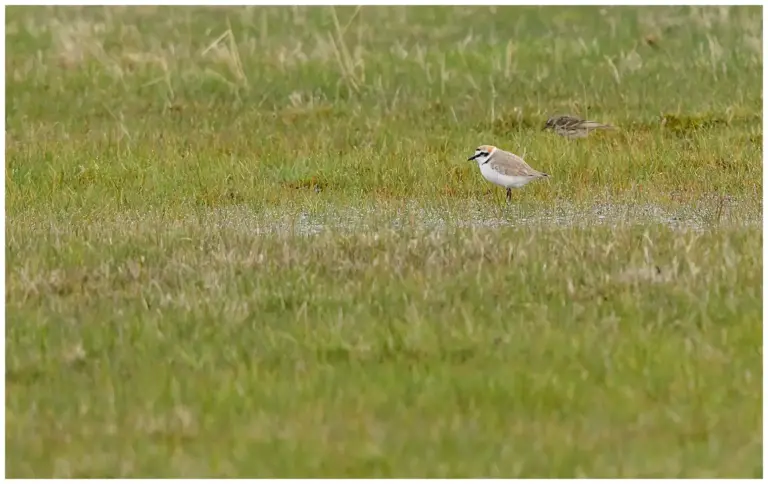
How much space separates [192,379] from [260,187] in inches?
284

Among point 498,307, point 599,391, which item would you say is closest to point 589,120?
point 498,307

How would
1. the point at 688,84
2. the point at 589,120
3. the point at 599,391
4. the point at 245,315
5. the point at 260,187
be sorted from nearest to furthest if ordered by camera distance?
1. the point at 599,391
2. the point at 245,315
3. the point at 260,187
4. the point at 589,120
5. the point at 688,84

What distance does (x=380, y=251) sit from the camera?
31.9 ft

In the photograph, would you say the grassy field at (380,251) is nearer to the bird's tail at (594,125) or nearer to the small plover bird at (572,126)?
the small plover bird at (572,126)

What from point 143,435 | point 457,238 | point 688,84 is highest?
point 143,435

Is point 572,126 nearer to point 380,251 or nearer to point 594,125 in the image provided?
point 594,125

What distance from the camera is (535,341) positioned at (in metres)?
7.57

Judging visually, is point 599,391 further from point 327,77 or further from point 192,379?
point 327,77

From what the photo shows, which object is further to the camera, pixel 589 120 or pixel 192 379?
pixel 589 120

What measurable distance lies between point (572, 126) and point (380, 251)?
268 inches

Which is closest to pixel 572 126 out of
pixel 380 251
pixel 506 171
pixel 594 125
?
pixel 594 125

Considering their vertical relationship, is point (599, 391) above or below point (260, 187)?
above

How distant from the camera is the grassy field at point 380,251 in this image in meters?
6.38

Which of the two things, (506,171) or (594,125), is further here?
(594,125)
